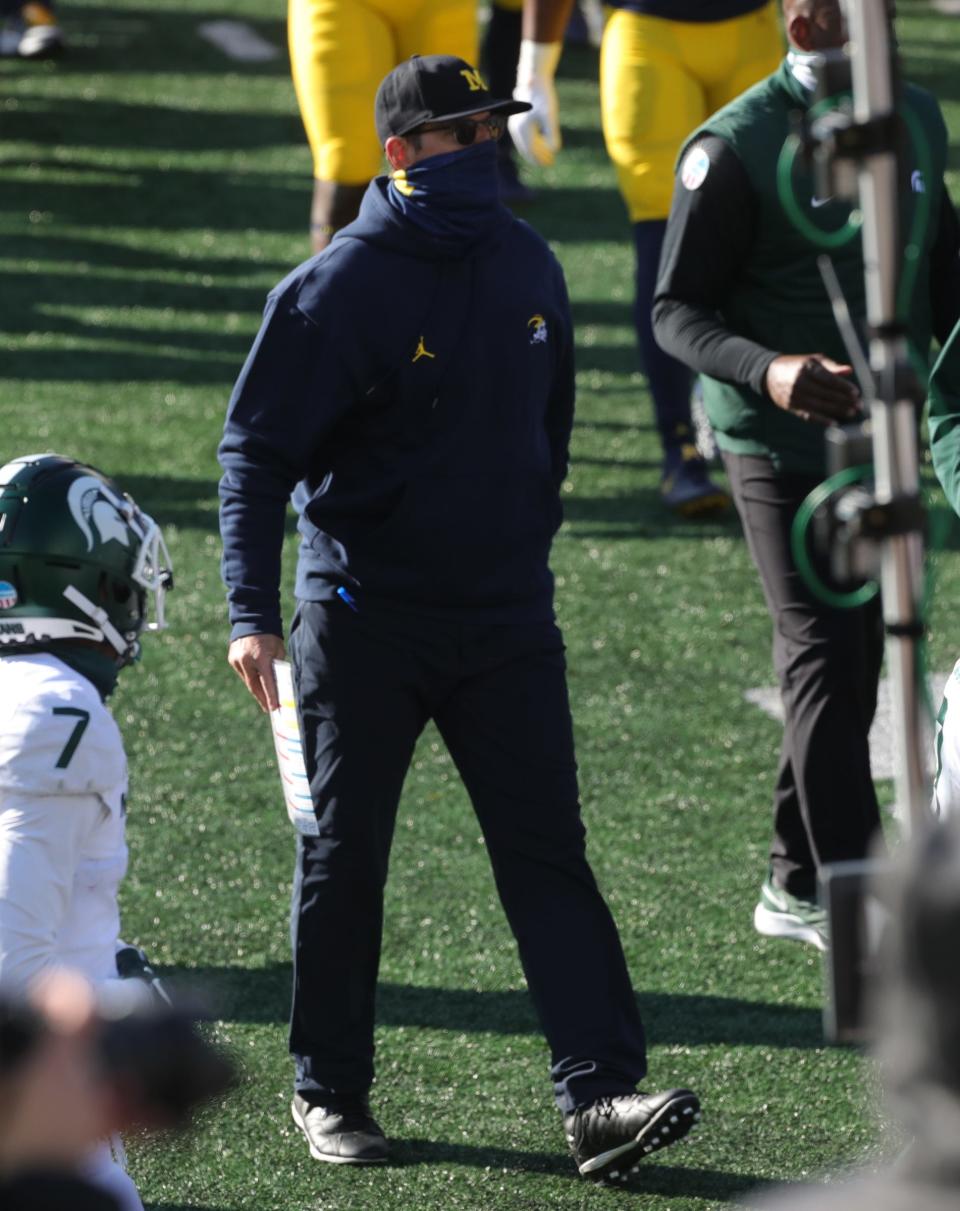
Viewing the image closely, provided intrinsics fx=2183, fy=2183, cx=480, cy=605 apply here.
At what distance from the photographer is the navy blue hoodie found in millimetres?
3953

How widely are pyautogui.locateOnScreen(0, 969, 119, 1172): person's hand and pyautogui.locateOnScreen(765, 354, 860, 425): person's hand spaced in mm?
2841

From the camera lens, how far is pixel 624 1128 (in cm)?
402

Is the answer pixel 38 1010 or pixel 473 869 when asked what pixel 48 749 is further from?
pixel 473 869

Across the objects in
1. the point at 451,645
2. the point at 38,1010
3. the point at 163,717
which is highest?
the point at 38,1010

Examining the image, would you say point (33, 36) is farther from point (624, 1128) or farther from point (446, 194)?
point (624, 1128)

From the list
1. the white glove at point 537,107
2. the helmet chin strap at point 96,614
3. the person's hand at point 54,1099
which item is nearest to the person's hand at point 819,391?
the helmet chin strap at point 96,614

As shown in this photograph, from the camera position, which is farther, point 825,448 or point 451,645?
point 825,448

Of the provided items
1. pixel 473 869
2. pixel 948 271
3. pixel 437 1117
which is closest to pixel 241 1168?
pixel 437 1117

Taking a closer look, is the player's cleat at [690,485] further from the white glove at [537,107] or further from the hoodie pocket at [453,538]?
the hoodie pocket at [453,538]

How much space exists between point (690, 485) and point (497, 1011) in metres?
3.16

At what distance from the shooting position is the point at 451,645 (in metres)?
4.06

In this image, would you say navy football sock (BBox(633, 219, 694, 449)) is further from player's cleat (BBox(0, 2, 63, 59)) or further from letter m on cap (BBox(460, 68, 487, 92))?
player's cleat (BBox(0, 2, 63, 59))

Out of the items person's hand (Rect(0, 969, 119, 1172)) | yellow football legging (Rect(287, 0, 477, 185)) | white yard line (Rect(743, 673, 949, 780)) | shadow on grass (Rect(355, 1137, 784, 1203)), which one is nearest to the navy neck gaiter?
shadow on grass (Rect(355, 1137, 784, 1203))

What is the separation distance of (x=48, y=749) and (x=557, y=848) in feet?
4.52
